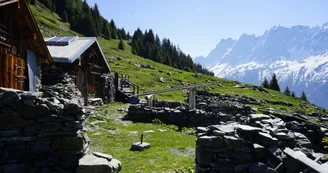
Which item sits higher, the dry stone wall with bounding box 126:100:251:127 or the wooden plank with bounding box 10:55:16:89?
the wooden plank with bounding box 10:55:16:89

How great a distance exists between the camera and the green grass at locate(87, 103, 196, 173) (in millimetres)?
10297

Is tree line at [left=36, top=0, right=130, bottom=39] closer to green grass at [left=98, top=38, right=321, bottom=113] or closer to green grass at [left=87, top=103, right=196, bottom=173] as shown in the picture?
green grass at [left=98, top=38, right=321, bottom=113]

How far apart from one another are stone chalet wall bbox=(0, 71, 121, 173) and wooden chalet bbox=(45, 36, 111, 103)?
1542 cm

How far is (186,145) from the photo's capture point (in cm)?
1413

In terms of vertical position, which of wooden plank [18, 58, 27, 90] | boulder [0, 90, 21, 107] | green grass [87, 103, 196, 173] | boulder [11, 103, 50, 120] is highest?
wooden plank [18, 58, 27, 90]

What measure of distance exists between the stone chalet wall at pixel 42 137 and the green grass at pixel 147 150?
6.35 ft

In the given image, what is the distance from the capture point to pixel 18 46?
16391 mm

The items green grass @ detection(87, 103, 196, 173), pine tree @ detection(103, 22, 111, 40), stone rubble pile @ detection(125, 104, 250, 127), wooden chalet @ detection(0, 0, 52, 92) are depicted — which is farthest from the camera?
pine tree @ detection(103, 22, 111, 40)

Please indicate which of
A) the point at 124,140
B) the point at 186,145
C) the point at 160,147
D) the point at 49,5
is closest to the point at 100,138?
the point at 124,140

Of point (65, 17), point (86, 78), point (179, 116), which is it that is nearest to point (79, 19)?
point (65, 17)

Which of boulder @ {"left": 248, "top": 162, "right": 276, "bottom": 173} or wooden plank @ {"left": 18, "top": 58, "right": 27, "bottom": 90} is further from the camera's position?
wooden plank @ {"left": 18, "top": 58, "right": 27, "bottom": 90}

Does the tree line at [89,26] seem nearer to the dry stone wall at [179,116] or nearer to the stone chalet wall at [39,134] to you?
the dry stone wall at [179,116]

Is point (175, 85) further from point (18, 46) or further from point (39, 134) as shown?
point (39, 134)

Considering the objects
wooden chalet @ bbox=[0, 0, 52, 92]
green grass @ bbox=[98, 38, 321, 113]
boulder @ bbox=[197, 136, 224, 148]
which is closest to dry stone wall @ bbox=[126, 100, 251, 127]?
wooden chalet @ bbox=[0, 0, 52, 92]
